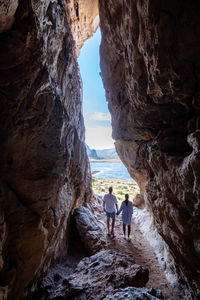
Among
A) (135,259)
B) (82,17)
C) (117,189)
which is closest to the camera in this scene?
(135,259)

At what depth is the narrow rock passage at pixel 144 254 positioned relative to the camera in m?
5.04

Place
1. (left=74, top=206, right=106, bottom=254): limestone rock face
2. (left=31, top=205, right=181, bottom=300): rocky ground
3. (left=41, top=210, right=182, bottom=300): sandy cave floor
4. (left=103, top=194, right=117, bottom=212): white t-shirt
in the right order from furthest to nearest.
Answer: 1. (left=103, top=194, right=117, bottom=212): white t-shirt
2. (left=74, top=206, right=106, bottom=254): limestone rock face
3. (left=41, top=210, right=182, bottom=300): sandy cave floor
4. (left=31, top=205, right=181, bottom=300): rocky ground

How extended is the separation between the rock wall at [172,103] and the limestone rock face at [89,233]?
Result: 11.7 feet

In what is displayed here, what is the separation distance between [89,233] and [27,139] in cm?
633

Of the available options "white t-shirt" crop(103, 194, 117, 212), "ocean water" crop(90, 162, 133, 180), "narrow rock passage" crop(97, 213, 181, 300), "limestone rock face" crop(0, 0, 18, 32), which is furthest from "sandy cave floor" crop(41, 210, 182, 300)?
"ocean water" crop(90, 162, 133, 180)

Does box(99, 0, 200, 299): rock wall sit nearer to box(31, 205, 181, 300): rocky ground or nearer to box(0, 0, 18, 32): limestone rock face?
box(31, 205, 181, 300): rocky ground

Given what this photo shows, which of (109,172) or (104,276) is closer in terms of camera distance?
(104,276)

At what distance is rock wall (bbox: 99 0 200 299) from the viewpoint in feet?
10.0

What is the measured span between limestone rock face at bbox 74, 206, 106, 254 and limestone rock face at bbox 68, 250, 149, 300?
222 centimetres

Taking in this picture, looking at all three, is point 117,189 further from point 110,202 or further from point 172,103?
point 172,103

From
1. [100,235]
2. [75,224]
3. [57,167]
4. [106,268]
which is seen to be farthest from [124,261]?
[75,224]

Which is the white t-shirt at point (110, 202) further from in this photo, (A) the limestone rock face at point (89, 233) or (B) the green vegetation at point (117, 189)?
(B) the green vegetation at point (117, 189)

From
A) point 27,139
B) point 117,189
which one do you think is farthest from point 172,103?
point 117,189

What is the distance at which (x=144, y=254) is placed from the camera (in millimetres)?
7062
